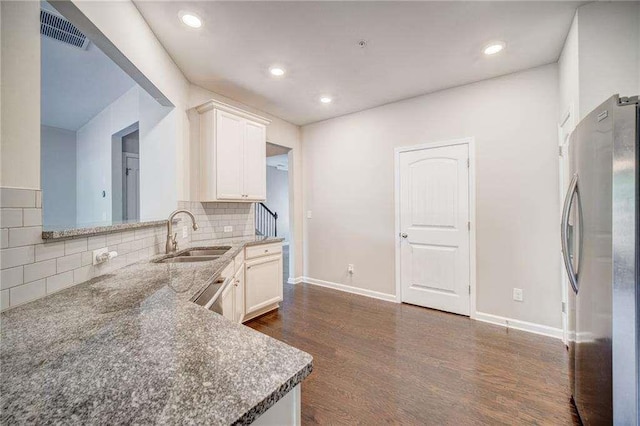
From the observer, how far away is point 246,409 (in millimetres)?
498

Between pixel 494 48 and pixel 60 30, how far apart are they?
12.1 feet

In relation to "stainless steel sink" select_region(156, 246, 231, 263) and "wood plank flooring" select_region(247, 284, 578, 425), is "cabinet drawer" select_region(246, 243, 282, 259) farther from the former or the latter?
"wood plank flooring" select_region(247, 284, 578, 425)

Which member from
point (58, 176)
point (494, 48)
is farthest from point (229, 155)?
point (58, 176)

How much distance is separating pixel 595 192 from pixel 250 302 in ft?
9.09

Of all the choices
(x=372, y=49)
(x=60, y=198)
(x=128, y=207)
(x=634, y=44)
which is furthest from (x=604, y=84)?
(x=60, y=198)

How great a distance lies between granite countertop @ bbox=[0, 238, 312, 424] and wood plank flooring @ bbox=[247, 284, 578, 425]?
3.93 ft

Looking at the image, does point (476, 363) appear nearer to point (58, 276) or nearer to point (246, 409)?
point (246, 409)

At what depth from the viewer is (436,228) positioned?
10.3 feet

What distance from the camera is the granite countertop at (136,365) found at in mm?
493

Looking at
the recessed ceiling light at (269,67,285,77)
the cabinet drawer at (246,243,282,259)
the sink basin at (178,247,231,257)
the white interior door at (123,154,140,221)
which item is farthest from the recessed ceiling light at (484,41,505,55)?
the white interior door at (123,154,140,221)

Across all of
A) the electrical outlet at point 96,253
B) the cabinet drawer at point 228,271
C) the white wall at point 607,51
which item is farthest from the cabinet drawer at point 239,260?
the white wall at point 607,51

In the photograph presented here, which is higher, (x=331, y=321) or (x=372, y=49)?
(x=372, y=49)

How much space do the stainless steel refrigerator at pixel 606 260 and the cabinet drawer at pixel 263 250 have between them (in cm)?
252

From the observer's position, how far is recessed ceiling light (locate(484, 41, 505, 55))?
223 centimetres
